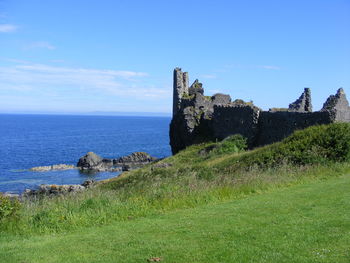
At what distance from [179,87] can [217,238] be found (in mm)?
46701

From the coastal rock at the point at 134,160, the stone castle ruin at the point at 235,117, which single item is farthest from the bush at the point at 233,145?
the coastal rock at the point at 134,160

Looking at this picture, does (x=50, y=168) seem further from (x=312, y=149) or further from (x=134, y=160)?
(x=312, y=149)

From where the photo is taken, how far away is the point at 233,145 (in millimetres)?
38031

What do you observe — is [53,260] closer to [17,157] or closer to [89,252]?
[89,252]

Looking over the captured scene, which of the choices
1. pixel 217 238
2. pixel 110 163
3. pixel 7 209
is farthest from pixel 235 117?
pixel 110 163

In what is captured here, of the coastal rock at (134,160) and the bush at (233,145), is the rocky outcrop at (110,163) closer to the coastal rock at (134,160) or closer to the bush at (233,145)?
the coastal rock at (134,160)

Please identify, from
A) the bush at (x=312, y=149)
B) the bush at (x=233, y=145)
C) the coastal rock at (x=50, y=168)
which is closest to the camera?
the bush at (x=312, y=149)

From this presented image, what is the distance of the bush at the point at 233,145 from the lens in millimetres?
37344

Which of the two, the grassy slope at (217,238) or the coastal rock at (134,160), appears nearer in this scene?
the grassy slope at (217,238)

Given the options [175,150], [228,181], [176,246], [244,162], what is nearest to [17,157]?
[175,150]

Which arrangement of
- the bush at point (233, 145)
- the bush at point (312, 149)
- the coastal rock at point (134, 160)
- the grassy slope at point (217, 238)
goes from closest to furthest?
the grassy slope at point (217, 238) → the bush at point (312, 149) → the bush at point (233, 145) → the coastal rock at point (134, 160)

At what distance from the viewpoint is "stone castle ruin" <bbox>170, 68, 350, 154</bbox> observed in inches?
1275

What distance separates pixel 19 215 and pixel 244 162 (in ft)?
51.3

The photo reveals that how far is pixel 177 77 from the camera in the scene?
54.7 metres
